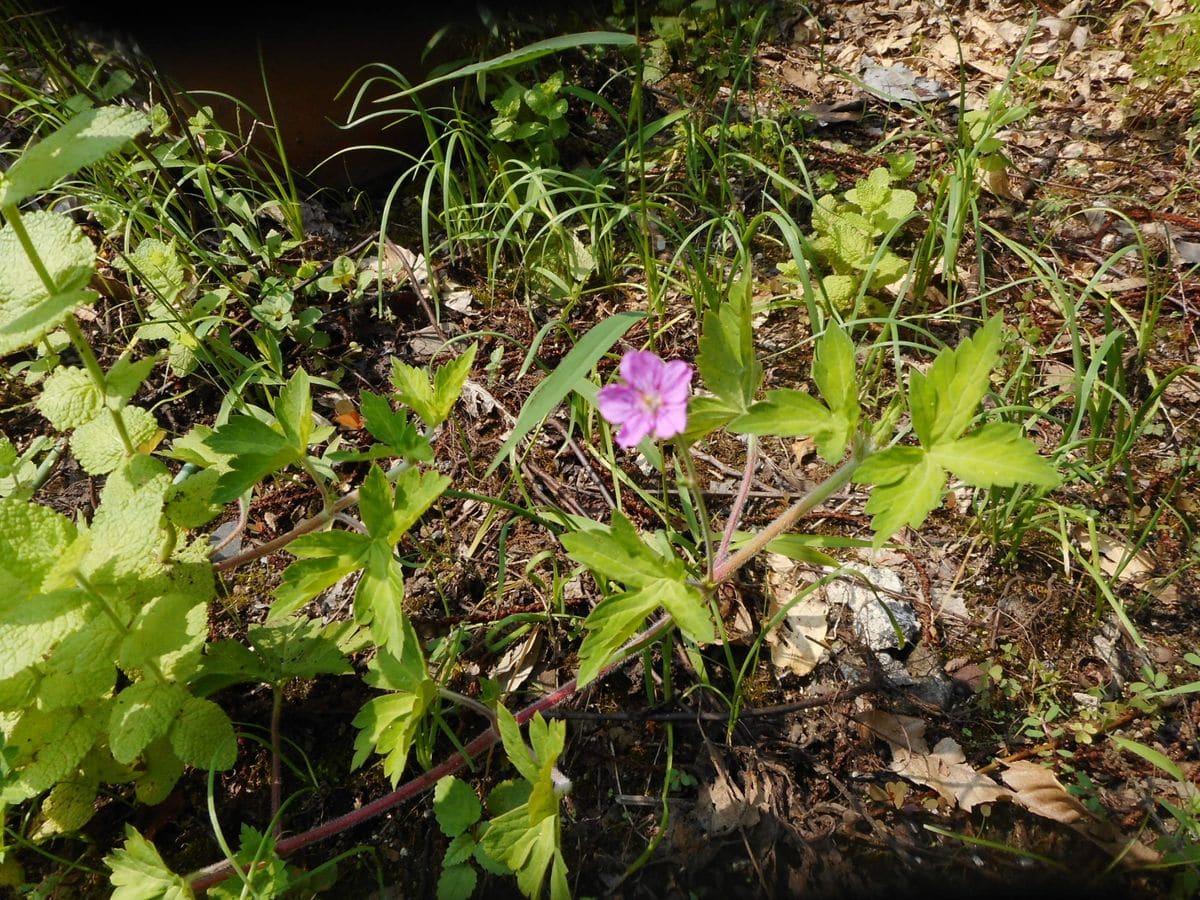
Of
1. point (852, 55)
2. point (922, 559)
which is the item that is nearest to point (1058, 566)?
point (922, 559)

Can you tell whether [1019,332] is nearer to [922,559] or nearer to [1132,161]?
[922,559]

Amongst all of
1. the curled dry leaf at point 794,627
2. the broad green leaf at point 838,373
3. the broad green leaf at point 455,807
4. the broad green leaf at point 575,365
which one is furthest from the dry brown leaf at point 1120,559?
the broad green leaf at point 455,807

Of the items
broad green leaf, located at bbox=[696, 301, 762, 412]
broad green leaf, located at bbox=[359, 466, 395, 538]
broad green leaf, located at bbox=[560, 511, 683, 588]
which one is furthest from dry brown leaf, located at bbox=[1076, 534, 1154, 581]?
broad green leaf, located at bbox=[359, 466, 395, 538]

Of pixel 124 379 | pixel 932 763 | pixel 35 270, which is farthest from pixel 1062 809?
pixel 35 270

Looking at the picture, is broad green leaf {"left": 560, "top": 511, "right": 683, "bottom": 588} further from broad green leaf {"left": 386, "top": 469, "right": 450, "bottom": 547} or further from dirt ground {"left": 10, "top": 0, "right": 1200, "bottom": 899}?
dirt ground {"left": 10, "top": 0, "right": 1200, "bottom": 899}

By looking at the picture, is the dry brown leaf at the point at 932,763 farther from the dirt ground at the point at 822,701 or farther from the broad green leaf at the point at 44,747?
the broad green leaf at the point at 44,747

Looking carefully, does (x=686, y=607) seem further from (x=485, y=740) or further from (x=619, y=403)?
(x=485, y=740)
